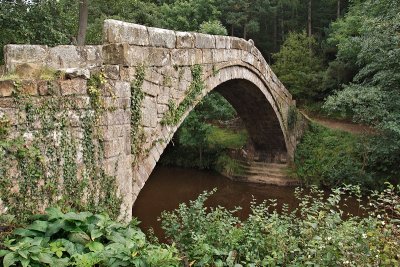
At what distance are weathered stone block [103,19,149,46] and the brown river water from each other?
572cm

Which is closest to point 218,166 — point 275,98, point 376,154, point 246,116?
point 246,116

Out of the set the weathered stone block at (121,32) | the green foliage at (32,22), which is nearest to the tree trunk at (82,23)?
the green foliage at (32,22)

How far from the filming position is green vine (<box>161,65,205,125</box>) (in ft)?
20.5

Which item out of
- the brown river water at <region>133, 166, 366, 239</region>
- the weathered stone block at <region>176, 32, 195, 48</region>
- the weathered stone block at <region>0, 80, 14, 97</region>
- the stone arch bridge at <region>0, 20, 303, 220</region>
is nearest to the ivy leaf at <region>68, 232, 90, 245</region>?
the stone arch bridge at <region>0, 20, 303, 220</region>

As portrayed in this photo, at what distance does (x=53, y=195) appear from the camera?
3873 mm

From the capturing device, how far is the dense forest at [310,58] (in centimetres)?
1036

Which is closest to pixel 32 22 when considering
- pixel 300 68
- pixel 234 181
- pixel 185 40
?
pixel 185 40

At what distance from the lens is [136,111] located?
5352 mm

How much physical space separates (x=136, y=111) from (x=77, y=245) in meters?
2.60

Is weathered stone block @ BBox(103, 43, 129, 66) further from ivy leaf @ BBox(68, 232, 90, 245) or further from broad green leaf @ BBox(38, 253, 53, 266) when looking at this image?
broad green leaf @ BBox(38, 253, 53, 266)

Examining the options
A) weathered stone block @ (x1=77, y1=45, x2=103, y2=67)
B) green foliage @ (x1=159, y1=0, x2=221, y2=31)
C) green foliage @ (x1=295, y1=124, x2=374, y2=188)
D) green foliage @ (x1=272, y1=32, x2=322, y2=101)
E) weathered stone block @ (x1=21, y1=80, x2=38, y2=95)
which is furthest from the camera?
green foliage @ (x1=272, y1=32, x2=322, y2=101)

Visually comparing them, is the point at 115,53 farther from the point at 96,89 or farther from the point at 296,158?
the point at 296,158

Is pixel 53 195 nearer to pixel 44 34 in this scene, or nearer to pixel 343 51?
pixel 44 34

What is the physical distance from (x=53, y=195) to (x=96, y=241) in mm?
974
